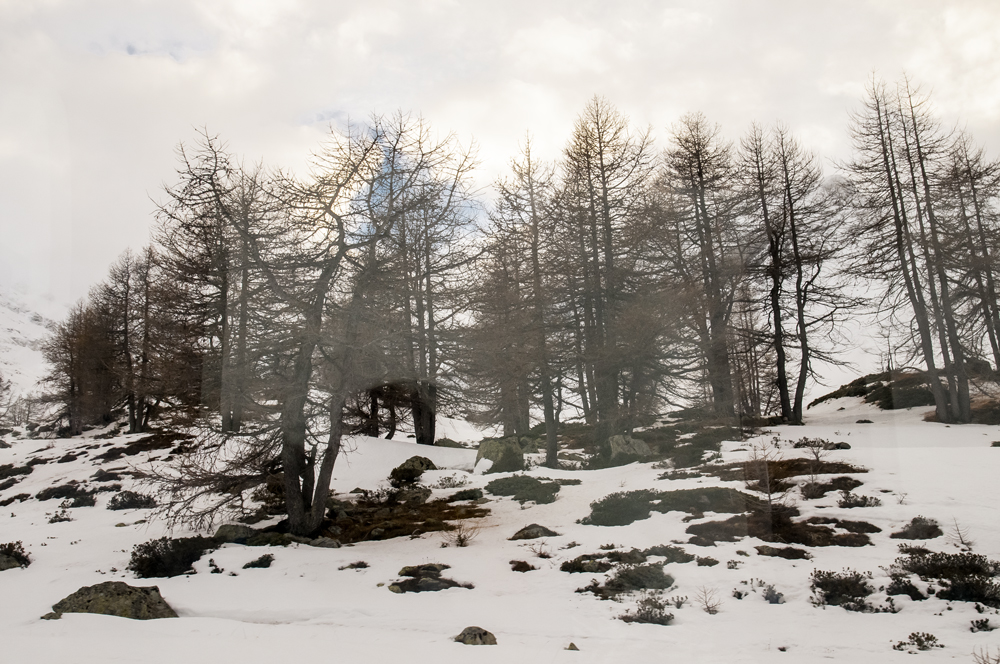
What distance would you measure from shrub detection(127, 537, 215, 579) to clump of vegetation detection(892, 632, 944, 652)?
35.5 ft

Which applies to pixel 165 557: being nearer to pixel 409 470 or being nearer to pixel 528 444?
pixel 409 470

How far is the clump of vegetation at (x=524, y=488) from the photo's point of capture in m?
13.4

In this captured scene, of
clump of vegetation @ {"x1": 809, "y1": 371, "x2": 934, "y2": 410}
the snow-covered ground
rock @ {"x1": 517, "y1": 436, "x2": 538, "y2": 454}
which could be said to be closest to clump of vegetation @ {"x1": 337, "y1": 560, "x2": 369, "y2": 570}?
the snow-covered ground

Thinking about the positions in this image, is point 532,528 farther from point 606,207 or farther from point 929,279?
point 929,279

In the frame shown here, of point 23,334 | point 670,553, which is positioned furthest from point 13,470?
point 23,334

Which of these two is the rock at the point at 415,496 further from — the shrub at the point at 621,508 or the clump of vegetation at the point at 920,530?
the clump of vegetation at the point at 920,530

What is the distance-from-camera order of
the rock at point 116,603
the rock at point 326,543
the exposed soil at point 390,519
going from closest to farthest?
the rock at point 116,603 < the rock at point 326,543 < the exposed soil at point 390,519

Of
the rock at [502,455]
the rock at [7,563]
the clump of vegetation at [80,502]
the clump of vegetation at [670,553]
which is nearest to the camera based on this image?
the clump of vegetation at [670,553]

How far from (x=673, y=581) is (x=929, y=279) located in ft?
55.2

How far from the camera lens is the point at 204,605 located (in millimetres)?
7766

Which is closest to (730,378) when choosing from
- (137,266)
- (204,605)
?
(204,605)

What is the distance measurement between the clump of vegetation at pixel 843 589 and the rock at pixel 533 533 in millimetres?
4904

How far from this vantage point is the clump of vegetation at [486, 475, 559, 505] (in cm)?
1344

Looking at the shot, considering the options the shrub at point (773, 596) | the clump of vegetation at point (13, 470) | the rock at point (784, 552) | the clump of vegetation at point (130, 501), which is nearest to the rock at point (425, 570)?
the shrub at point (773, 596)
